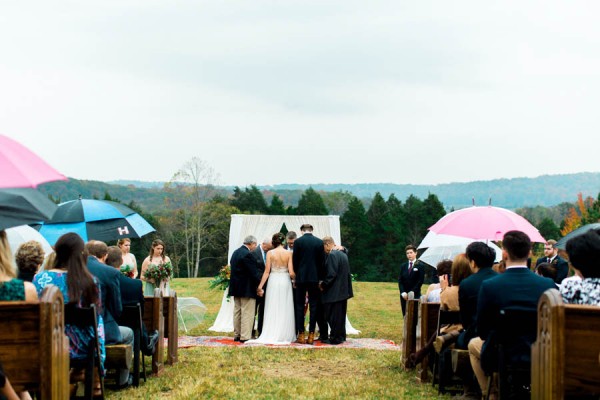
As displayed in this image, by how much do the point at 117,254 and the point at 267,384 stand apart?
7.64 feet

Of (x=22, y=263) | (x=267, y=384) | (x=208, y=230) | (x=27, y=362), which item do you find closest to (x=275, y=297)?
(x=267, y=384)

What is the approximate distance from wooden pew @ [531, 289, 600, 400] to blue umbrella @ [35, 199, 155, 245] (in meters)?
7.14

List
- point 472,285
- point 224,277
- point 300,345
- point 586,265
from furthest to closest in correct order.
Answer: point 224,277
point 300,345
point 472,285
point 586,265

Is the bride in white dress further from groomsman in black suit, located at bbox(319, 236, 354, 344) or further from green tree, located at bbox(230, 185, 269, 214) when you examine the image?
Result: green tree, located at bbox(230, 185, 269, 214)

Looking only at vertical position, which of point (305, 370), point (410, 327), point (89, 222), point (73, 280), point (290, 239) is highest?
point (89, 222)

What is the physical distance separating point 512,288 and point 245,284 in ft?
29.9

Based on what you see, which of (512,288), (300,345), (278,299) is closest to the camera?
(512,288)

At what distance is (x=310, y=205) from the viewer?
70.8 metres

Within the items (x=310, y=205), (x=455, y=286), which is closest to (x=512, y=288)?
(x=455, y=286)

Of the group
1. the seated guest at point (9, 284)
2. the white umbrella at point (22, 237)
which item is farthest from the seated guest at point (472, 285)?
the white umbrella at point (22, 237)

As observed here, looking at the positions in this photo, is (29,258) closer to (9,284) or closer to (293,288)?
(9,284)

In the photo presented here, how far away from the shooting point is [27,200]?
528 centimetres

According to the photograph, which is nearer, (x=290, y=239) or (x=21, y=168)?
(x=21, y=168)

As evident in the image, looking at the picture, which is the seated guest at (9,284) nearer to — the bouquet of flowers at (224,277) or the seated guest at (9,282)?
the seated guest at (9,282)
